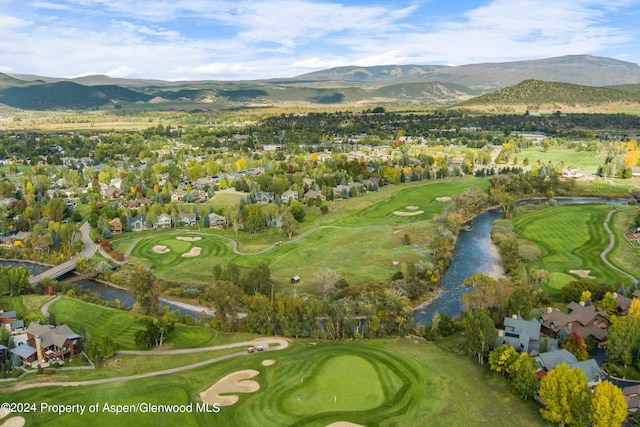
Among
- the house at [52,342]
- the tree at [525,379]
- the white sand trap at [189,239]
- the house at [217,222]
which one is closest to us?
the tree at [525,379]

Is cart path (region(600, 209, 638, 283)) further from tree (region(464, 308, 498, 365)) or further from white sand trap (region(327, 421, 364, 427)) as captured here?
white sand trap (region(327, 421, 364, 427))

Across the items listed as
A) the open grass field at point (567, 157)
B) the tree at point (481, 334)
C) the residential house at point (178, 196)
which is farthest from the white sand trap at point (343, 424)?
the open grass field at point (567, 157)

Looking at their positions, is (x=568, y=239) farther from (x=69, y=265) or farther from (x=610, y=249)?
(x=69, y=265)

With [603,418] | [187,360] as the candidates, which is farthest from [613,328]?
[187,360]

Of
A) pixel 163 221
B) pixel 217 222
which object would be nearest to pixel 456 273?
pixel 217 222

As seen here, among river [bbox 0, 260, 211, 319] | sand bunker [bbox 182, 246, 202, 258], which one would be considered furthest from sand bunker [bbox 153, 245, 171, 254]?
river [bbox 0, 260, 211, 319]

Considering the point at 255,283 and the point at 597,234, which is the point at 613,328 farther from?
the point at 597,234

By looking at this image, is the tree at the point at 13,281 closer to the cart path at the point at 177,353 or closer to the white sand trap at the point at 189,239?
the cart path at the point at 177,353
